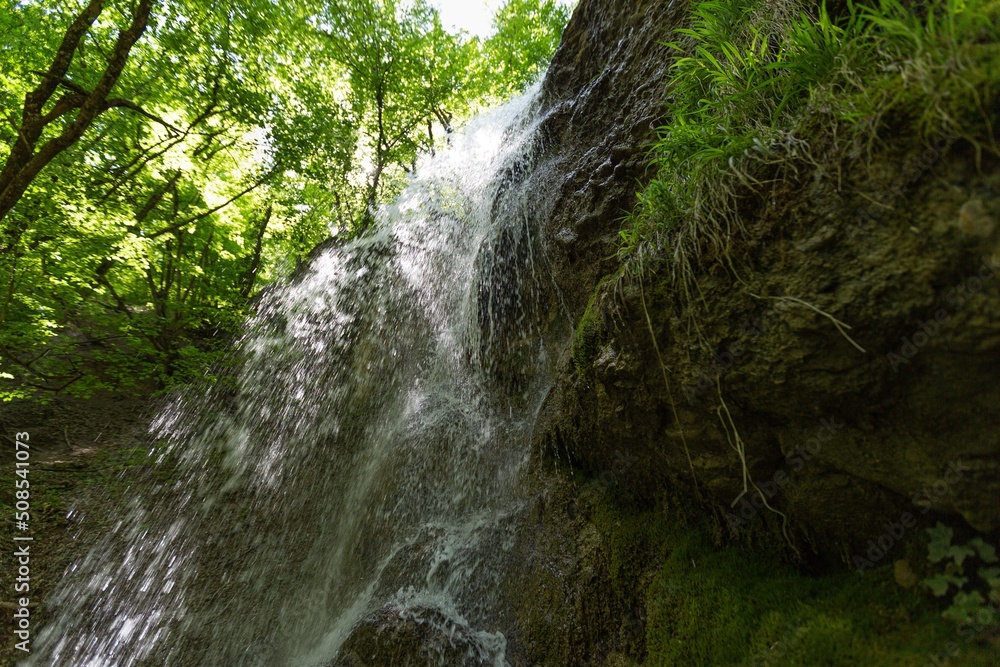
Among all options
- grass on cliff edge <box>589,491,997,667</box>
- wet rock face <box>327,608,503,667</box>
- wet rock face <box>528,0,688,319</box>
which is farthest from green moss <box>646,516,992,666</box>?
wet rock face <box>528,0,688,319</box>

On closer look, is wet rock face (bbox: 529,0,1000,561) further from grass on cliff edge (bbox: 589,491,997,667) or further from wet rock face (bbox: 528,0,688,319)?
wet rock face (bbox: 528,0,688,319)

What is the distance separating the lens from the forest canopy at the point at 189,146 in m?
5.55

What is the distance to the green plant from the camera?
1.57 meters

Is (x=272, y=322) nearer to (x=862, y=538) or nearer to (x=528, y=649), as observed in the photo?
(x=528, y=649)

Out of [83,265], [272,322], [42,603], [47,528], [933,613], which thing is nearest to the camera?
[933,613]

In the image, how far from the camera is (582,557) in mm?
3453

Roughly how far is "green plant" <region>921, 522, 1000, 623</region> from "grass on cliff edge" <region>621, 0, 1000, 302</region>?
148 cm

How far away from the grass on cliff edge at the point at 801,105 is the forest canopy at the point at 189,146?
6.17 m

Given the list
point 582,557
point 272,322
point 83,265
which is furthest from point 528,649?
point 272,322

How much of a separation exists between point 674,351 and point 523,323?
10.7ft

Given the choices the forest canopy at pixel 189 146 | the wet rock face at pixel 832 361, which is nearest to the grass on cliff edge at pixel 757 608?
the wet rock face at pixel 832 361

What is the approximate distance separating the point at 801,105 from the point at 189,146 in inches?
392

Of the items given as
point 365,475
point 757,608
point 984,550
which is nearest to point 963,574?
point 984,550

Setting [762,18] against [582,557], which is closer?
[762,18]
